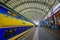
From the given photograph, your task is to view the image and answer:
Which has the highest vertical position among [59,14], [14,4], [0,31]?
[14,4]

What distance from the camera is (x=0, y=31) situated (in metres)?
5.51

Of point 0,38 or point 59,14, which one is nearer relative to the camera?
point 0,38

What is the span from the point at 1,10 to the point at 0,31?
1.33 meters

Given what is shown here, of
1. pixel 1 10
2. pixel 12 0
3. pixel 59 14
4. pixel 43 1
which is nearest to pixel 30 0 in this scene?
pixel 43 1

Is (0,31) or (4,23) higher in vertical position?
(4,23)

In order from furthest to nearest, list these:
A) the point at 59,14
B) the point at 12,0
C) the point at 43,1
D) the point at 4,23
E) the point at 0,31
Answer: the point at 43,1 → the point at 12,0 → the point at 59,14 → the point at 4,23 → the point at 0,31

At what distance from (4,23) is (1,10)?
2.63 feet

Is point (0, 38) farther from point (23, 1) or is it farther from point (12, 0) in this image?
point (23, 1)

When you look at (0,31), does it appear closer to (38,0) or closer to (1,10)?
(1,10)

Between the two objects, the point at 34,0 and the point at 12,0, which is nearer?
the point at 12,0

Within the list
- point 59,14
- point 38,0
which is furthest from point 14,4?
point 59,14

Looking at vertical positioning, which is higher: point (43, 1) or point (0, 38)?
point (43, 1)

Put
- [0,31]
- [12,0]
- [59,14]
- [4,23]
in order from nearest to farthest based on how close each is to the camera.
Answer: [0,31], [4,23], [59,14], [12,0]

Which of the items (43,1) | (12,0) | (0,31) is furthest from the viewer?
(43,1)
